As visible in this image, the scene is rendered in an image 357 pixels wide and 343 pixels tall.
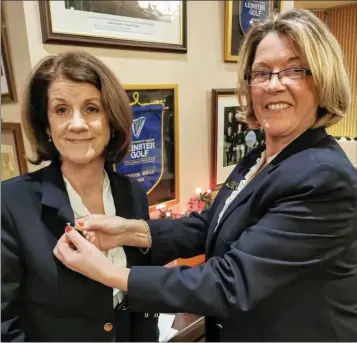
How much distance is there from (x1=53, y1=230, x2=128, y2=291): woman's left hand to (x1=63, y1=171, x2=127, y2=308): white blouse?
0.40ft

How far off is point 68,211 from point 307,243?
585mm

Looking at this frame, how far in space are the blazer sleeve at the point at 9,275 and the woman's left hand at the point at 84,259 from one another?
10 centimetres

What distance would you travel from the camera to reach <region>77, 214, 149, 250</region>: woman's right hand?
0.93 metres

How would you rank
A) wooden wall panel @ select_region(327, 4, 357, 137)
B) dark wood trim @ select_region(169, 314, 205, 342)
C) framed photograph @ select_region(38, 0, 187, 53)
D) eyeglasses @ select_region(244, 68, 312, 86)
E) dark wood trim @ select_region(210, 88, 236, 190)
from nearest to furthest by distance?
1. eyeglasses @ select_region(244, 68, 312, 86)
2. framed photograph @ select_region(38, 0, 187, 53)
3. dark wood trim @ select_region(169, 314, 205, 342)
4. dark wood trim @ select_region(210, 88, 236, 190)
5. wooden wall panel @ select_region(327, 4, 357, 137)

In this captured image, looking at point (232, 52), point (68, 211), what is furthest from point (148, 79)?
point (68, 211)

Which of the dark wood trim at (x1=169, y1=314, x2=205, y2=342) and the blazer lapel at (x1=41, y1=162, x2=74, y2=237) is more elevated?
the blazer lapel at (x1=41, y1=162, x2=74, y2=237)

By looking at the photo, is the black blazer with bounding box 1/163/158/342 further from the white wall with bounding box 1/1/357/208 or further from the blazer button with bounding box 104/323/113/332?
the white wall with bounding box 1/1/357/208

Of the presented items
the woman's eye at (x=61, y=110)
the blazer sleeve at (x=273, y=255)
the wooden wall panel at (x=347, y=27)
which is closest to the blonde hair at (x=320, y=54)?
the blazer sleeve at (x=273, y=255)

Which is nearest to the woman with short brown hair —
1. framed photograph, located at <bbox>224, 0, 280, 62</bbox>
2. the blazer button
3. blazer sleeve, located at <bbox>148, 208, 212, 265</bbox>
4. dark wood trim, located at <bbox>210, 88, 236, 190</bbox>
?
the blazer button

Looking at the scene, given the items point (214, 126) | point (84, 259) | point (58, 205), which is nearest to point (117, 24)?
point (214, 126)

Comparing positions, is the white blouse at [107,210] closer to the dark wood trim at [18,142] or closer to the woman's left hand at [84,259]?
the woman's left hand at [84,259]

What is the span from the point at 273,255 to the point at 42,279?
0.56m

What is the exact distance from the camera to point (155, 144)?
1.60m

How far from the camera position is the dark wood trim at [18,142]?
1256 mm
